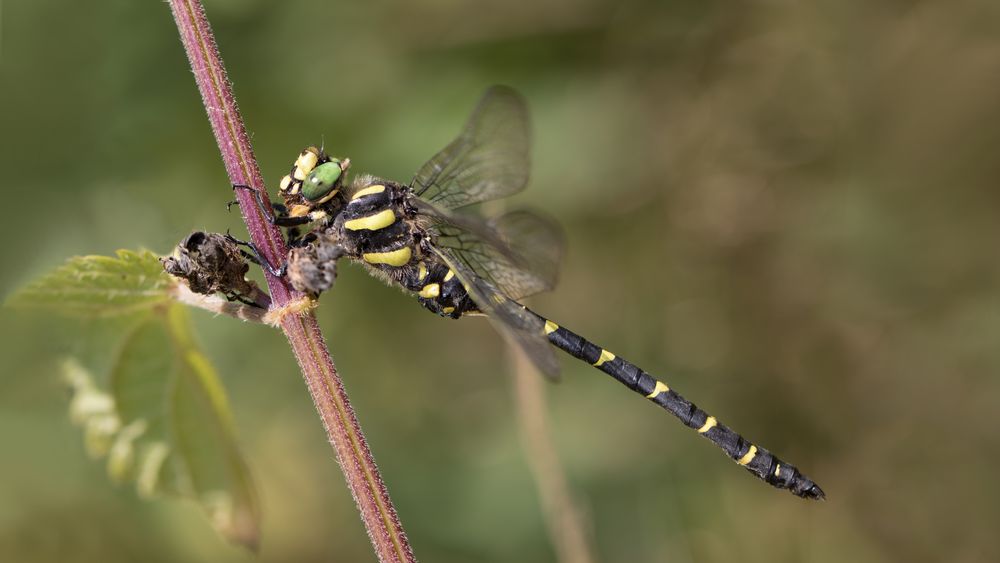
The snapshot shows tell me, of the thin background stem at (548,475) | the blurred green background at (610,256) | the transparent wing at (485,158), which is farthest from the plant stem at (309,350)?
the blurred green background at (610,256)

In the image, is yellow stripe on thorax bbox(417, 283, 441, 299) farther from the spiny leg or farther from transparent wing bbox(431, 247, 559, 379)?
the spiny leg

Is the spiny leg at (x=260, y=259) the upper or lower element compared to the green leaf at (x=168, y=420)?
upper

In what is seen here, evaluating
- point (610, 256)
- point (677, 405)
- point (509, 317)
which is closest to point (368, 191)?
point (509, 317)

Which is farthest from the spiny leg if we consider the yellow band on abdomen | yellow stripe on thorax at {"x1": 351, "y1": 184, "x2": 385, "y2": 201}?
the yellow band on abdomen

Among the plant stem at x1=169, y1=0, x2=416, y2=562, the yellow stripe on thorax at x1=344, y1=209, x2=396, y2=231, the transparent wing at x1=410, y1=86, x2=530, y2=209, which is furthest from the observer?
the transparent wing at x1=410, y1=86, x2=530, y2=209

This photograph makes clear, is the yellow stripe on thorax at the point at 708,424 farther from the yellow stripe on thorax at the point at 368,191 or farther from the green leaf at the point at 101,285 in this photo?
the green leaf at the point at 101,285

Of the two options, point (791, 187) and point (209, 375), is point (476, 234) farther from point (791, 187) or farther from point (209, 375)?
point (791, 187)

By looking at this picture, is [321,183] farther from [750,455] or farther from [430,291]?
[750,455]
